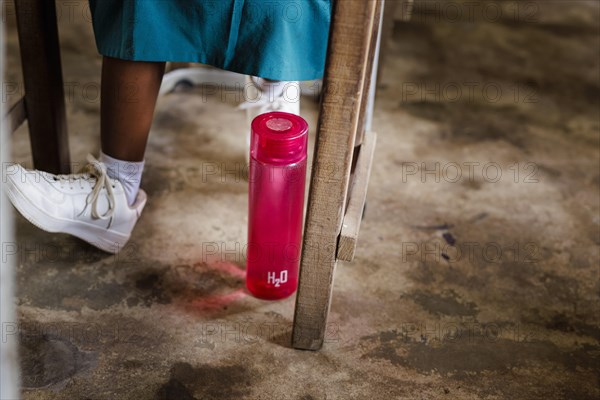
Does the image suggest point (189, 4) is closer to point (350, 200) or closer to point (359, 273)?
point (350, 200)

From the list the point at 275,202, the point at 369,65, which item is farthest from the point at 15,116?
the point at 369,65

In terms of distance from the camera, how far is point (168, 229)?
173cm

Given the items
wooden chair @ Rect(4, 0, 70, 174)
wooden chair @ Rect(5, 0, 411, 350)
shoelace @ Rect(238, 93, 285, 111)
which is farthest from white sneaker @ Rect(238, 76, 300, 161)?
wooden chair @ Rect(4, 0, 70, 174)

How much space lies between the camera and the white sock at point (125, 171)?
1.55 meters

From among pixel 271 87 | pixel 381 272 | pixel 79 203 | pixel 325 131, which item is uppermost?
pixel 325 131

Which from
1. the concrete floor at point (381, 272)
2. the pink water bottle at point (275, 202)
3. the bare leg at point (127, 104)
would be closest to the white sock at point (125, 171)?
the bare leg at point (127, 104)

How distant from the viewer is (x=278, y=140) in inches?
53.1

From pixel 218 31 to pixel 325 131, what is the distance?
0.38 metres

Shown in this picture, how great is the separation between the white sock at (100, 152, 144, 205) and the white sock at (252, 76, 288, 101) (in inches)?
14.3

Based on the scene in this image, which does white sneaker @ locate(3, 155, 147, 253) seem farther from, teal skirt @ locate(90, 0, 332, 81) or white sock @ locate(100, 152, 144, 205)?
teal skirt @ locate(90, 0, 332, 81)

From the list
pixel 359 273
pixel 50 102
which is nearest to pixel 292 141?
pixel 359 273

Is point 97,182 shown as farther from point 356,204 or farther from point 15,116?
point 356,204

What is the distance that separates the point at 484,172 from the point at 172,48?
3.32 feet

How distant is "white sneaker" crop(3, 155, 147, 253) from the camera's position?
1.41m
